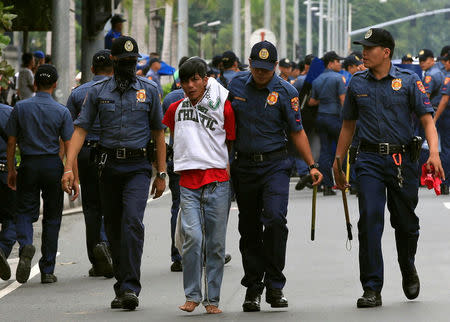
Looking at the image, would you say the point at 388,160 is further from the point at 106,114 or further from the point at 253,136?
the point at 106,114

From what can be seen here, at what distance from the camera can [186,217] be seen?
30.3 feet

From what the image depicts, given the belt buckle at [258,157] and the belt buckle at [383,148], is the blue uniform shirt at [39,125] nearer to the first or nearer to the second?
the belt buckle at [258,157]

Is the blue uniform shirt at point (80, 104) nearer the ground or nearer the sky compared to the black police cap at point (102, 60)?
nearer the ground

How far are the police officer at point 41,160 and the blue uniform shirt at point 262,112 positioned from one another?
99.1 inches

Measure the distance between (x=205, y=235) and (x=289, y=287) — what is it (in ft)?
4.78

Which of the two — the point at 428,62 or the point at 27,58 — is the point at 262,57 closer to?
the point at 428,62

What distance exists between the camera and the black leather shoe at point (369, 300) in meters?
9.26

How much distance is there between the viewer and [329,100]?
19.8 metres

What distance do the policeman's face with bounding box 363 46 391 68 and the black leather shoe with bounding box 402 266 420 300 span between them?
1.52m

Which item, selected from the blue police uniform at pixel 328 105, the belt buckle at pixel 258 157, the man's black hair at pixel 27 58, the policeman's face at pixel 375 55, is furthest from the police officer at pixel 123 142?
the man's black hair at pixel 27 58

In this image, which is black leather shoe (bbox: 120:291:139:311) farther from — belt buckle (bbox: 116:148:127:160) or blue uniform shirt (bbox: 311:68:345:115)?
blue uniform shirt (bbox: 311:68:345:115)

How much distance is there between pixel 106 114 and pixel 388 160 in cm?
209

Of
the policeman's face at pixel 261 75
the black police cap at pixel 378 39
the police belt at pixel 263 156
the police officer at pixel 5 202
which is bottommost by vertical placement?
the police officer at pixel 5 202

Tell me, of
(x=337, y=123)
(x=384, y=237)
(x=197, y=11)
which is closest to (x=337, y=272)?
(x=384, y=237)
